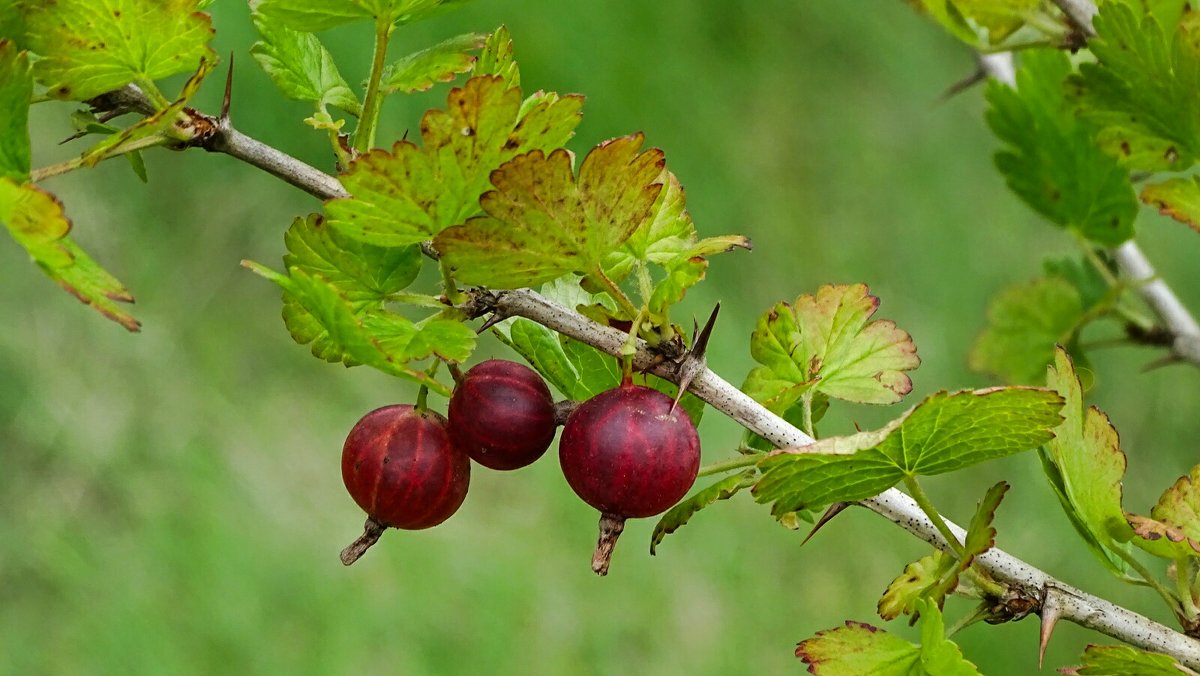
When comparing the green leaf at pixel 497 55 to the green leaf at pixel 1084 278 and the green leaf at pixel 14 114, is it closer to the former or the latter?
the green leaf at pixel 14 114

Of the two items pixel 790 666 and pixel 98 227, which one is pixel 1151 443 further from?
pixel 98 227

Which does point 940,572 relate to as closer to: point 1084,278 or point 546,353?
point 546,353

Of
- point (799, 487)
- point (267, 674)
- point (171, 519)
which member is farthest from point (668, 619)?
point (799, 487)

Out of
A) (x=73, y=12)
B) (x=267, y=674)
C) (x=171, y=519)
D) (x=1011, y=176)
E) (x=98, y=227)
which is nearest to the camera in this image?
(x=73, y=12)

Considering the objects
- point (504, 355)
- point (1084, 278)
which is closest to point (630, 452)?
point (1084, 278)

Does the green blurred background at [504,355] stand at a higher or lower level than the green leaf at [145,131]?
lower

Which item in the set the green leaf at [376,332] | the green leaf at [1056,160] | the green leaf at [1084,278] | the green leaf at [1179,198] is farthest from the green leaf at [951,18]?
the green leaf at [376,332]

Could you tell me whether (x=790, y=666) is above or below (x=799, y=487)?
below

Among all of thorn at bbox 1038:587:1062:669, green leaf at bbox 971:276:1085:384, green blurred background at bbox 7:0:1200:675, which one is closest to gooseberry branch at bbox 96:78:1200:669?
thorn at bbox 1038:587:1062:669
